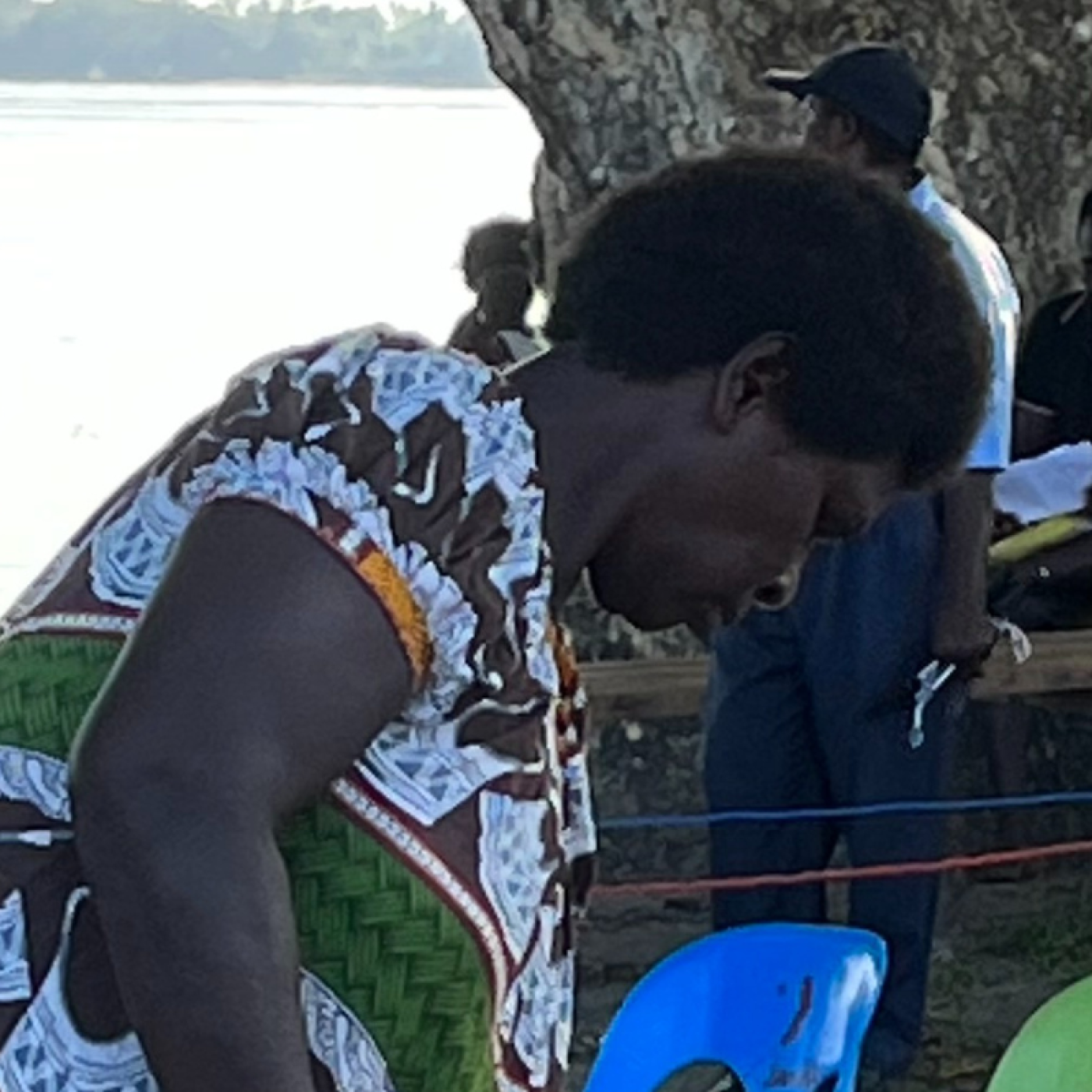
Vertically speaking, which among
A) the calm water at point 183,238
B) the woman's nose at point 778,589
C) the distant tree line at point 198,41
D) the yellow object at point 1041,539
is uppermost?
the woman's nose at point 778,589

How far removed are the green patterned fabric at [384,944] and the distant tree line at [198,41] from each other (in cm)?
1049

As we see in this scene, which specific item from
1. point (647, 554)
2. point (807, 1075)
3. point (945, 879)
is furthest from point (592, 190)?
point (647, 554)

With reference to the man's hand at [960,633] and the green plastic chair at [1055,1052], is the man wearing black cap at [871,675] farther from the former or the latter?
the green plastic chair at [1055,1052]

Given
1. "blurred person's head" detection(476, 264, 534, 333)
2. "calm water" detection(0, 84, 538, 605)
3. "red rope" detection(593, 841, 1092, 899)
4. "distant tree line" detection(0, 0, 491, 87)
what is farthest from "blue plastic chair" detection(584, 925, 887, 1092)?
"distant tree line" detection(0, 0, 491, 87)

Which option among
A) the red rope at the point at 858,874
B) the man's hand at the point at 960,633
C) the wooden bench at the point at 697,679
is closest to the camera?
the red rope at the point at 858,874

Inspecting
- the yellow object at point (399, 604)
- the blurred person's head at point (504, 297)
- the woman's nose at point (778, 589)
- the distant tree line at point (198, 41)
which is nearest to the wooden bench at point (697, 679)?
the blurred person's head at point (504, 297)

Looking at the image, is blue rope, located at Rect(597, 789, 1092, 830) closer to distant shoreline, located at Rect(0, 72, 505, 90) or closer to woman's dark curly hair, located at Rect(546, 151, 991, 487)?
woman's dark curly hair, located at Rect(546, 151, 991, 487)

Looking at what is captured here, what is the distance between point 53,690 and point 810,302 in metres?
0.48

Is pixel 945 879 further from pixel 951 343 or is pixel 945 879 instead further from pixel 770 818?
pixel 951 343

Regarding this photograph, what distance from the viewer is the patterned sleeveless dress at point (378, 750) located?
59.6 inches

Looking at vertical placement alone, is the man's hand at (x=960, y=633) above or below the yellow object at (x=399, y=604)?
below

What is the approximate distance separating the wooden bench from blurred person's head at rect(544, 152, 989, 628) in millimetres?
2941

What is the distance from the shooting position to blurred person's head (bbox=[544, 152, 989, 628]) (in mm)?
1569

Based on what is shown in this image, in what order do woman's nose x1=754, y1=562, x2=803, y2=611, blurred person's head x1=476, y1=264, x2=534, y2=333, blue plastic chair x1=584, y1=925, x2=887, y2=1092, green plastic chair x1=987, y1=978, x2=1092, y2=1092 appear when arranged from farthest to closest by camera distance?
blurred person's head x1=476, y1=264, x2=534, y2=333 → blue plastic chair x1=584, y1=925, x2=887, y2=1092 → green plastic chair x1=987, y1=978, x2=1092, y2=1092 → woman's nose x1=754, y1=562, x2=803, y2=611
